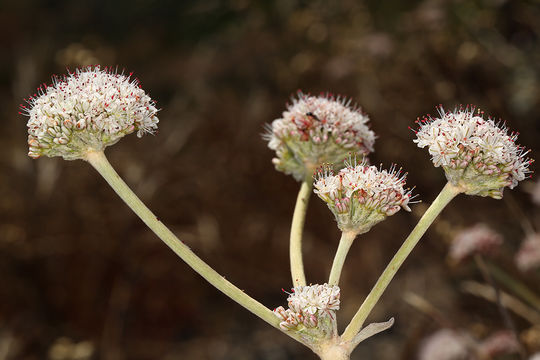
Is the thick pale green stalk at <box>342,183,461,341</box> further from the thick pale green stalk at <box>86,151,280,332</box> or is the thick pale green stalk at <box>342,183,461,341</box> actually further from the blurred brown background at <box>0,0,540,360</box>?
the blurred brown background at <box>0,0,540,360</box>

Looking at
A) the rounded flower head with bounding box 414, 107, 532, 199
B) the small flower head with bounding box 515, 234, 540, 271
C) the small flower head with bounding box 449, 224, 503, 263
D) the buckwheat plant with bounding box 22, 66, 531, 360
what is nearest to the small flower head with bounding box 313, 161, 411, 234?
the buckwheat plant with bounding box 22, 66, 531, 360

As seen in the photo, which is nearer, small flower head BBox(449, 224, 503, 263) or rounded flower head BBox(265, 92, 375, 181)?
rounded flower head BBox(265, 92, 375, 181)

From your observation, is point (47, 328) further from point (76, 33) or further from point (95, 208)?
point (76, 33)

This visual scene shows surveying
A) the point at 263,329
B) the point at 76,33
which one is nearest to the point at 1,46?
the point at 76,33

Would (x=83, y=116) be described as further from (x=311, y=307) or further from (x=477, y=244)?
(x=477, y=244)

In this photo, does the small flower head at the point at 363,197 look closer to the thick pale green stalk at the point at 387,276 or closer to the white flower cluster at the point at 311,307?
the thick pale green stalk at the point at 387,276

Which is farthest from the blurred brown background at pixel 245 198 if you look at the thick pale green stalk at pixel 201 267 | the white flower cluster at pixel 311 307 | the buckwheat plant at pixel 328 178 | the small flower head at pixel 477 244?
the white flower cluster at pixel 311 307

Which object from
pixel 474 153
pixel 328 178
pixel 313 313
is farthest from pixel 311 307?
pixel 474 153
